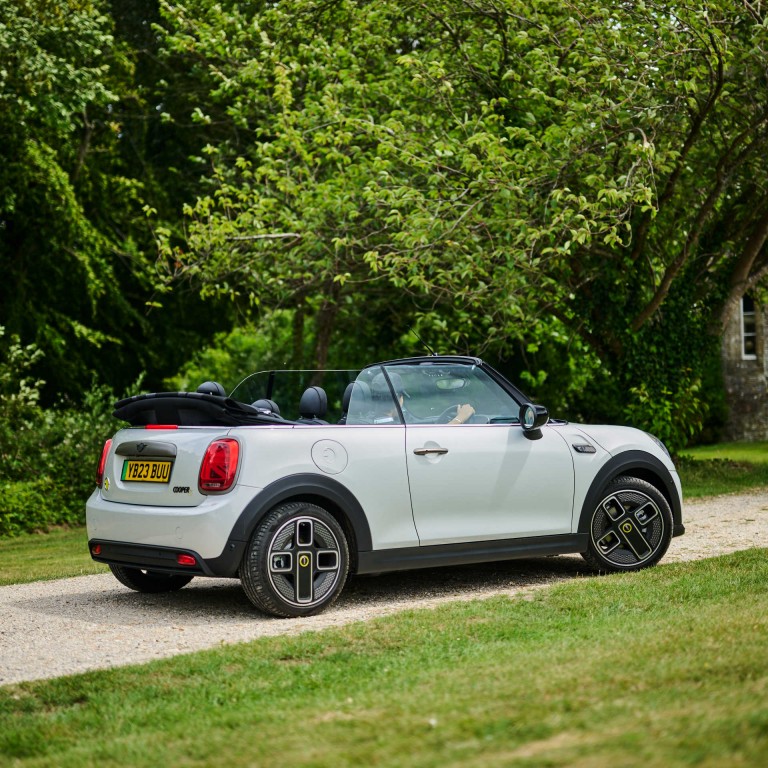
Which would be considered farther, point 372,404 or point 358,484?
point 372,404

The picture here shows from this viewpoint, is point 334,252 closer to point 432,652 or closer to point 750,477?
point 750,477

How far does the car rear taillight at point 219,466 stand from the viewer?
22.5 feet

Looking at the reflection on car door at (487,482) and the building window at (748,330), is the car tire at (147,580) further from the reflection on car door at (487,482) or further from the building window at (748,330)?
the building window at (748,330)

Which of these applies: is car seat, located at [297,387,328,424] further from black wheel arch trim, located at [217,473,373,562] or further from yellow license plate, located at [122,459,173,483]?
yellow license plate, located at [122,459,173,483]

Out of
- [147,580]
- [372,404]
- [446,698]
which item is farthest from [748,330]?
[446,698]

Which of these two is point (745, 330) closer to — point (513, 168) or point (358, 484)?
point (513, 168)

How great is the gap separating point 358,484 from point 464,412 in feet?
3.74

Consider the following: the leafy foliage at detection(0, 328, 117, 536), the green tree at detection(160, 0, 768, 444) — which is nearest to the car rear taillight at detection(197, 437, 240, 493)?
the green tree at detection(160, 0, 768, 444)

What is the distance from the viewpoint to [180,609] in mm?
7578

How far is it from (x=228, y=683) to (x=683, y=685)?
205cm

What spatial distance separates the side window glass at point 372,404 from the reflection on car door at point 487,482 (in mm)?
195

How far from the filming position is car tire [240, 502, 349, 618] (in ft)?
22.5

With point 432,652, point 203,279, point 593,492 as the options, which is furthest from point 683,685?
point 203,279

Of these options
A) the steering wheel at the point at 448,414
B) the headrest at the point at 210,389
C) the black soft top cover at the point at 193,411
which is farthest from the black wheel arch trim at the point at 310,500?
the headrest at the point at 210,389
